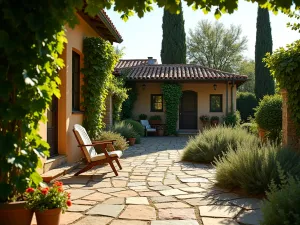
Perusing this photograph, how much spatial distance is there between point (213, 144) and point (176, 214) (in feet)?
13.3

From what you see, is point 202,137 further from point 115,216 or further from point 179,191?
point 115,216

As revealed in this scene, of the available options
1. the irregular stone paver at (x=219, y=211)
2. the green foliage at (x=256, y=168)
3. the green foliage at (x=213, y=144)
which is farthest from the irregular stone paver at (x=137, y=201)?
the green foliage at (x=213, y=144)

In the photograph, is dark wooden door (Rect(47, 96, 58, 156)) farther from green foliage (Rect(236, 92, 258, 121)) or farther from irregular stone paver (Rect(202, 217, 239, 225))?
green foliage (Rect(236, 92, 258, 121))

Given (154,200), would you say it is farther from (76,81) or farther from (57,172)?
(76,81)

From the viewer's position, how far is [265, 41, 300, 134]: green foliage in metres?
5.80

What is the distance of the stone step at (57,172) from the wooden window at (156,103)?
10.7 metres

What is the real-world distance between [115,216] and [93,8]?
7.45 ft

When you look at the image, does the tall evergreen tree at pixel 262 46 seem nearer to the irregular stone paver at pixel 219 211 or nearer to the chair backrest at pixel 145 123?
the chair backrest at pixel 145 123

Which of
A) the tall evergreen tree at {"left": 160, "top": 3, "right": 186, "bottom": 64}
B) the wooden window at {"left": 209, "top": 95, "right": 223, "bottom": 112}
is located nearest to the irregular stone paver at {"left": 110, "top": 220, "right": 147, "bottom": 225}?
the wooden window at {"left": 209, "top": 95, "right": 223, "bottom": 112}

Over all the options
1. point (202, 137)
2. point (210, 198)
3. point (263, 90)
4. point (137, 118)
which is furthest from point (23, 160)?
point (263, 90)

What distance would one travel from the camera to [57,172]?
536 centimetres

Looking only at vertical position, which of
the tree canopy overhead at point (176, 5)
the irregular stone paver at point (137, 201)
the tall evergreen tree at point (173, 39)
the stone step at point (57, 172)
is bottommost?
the irregular stone paver at point (137, 201)

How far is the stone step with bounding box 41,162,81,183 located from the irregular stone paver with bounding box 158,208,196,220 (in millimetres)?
2226

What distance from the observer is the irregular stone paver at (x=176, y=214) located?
11.1ft
